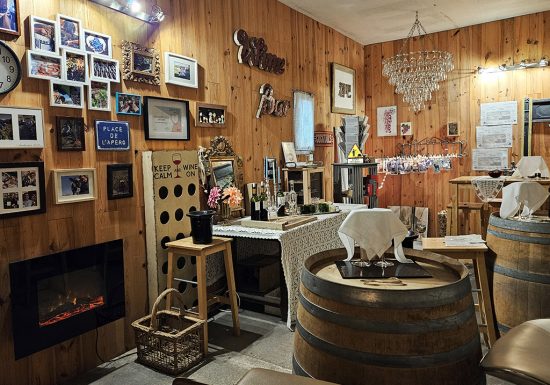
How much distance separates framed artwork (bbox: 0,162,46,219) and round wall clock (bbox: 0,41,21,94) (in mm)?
371

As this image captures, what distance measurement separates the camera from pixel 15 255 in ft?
6.86

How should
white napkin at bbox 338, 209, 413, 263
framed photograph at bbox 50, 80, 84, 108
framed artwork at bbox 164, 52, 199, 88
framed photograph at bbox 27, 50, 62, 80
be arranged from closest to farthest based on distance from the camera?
white napkin at bbox 338, 209, 413, 263 < framed photograph at bbox 27, 50, 62, 80 < framed photograph at bbox 50, 80, 84, 108 < framed artwork at bbox 164, 52, 199, 88

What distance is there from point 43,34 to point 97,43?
31cm

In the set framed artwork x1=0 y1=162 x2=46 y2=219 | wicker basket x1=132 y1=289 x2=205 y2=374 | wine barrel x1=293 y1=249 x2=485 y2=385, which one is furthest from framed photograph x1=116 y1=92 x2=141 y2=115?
wine barrel x1=293 y1=249 x2=485 y2=385

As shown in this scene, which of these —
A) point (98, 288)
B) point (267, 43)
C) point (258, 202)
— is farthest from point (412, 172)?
point (98, 288)

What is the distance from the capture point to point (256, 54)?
12.1 ft

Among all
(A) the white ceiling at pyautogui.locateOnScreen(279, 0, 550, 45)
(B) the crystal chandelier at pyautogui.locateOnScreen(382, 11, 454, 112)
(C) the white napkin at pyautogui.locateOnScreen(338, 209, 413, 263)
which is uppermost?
(A) the white ceiling at pyautogui.locateOnScreen(279, 0, 550, 45)

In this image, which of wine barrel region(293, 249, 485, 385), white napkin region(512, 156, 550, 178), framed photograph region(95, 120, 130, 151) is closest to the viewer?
wine barrel region(293, 249, 485, 385)

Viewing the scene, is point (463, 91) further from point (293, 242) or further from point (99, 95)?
point (99, 95)

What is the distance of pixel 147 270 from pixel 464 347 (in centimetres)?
209

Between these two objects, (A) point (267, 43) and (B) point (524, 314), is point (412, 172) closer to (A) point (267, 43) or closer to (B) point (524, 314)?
(A) point (267, 43)

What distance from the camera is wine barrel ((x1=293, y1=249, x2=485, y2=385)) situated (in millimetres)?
1159

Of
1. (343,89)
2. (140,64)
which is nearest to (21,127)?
(140,64)

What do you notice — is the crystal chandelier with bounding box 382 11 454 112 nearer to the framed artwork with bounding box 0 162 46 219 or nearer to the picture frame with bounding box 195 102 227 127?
the picture frame with bounding box 195 102 227 127
